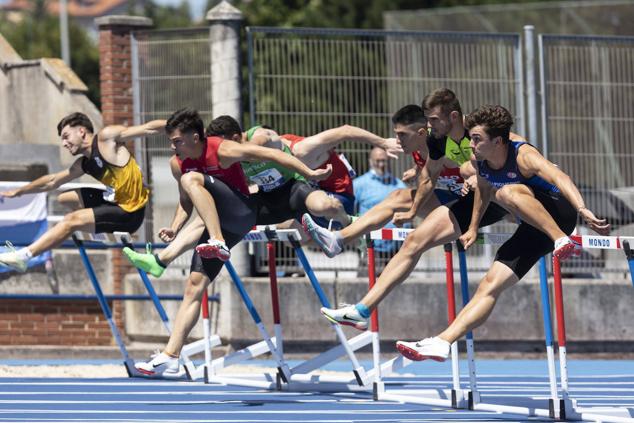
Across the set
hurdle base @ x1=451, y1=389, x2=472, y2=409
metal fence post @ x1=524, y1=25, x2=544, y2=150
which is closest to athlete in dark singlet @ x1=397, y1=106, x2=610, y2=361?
hurdle base @ x1=451, y1=389, x2=472, y2=409

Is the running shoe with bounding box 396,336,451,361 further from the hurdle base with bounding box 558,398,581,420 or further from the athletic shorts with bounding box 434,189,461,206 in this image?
the athletic shorts with bounding box 434,189,461,206

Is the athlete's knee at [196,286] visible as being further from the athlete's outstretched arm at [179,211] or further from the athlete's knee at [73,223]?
the athlete's knee at [73,223]

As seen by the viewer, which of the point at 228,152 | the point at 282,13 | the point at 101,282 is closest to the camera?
the point at 228,152

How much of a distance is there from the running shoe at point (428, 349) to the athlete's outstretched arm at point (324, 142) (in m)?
3.24

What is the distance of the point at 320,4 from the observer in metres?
43.6

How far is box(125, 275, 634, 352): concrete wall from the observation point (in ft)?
54.2

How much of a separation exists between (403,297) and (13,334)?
4.24 metres

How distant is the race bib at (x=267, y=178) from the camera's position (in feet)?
43.7

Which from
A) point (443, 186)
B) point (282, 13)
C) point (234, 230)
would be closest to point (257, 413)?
point (234, 230)

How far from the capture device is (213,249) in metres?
11.7

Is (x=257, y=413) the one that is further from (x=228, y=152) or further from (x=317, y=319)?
(x=317, y=319)

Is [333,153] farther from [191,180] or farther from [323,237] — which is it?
[191,180]

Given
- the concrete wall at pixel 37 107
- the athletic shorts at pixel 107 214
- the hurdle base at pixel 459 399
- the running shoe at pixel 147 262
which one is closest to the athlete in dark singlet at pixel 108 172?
the athletic shorts at pixel 107 214

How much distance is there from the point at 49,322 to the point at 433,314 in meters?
4.14
